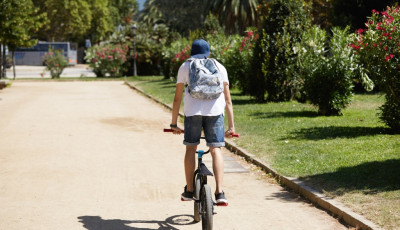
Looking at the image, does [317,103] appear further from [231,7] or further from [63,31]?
[63,31]

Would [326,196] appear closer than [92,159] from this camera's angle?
Yes

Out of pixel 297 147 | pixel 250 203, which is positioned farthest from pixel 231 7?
pixel 250 203

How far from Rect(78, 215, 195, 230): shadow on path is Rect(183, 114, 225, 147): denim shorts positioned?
37.6 inches

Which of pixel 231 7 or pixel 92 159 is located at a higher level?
pixel 231 7

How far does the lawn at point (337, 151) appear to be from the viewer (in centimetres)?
643

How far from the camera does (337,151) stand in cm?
925

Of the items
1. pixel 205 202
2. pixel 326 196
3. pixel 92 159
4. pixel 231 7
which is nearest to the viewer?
pixel 205 202

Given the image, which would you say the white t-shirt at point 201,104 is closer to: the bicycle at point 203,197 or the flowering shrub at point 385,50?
the bicycle at point 203,197

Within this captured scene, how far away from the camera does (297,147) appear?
32.4 ft

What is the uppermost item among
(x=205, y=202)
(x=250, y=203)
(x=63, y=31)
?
(x=63, y=31)

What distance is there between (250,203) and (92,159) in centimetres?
378

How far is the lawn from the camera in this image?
6430mm

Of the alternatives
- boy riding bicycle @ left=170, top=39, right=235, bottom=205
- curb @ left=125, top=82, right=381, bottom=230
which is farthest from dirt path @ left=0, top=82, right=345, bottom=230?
boy riding bicycle @ left=170, top=39, right=235, bottom=205

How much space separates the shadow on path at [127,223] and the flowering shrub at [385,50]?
5.33 m
